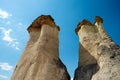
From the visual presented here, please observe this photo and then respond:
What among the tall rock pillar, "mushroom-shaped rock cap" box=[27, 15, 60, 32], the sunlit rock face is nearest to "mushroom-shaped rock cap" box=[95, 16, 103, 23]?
the sunlit rock face

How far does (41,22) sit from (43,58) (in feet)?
12.6

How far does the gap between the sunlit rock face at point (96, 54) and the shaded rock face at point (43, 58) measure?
1.38 m

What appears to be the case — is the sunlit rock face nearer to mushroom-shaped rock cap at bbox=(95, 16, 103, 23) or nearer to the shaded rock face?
mushroom-shaped rock cap at bbox=(95, 16, 103, 23)

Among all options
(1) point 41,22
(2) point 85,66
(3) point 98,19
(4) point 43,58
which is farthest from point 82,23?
(4) point 43,58

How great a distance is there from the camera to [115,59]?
8398mm

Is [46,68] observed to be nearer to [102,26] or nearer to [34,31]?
[34,31]

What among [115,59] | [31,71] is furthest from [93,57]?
[31,71]

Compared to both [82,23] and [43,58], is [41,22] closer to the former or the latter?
[82,23]

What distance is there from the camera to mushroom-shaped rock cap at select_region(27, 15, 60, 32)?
12.6 m

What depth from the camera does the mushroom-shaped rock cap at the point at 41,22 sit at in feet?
41.3

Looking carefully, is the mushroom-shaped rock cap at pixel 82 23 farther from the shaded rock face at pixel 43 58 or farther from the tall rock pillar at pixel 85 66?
the shaded rock face at pixel 43 58

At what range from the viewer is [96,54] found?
10.8 meters

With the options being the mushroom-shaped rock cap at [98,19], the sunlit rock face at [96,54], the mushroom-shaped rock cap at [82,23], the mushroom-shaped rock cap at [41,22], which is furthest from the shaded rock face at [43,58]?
the mushroom-shaped rock cap at [98,19]

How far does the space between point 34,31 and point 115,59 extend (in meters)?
6.39
